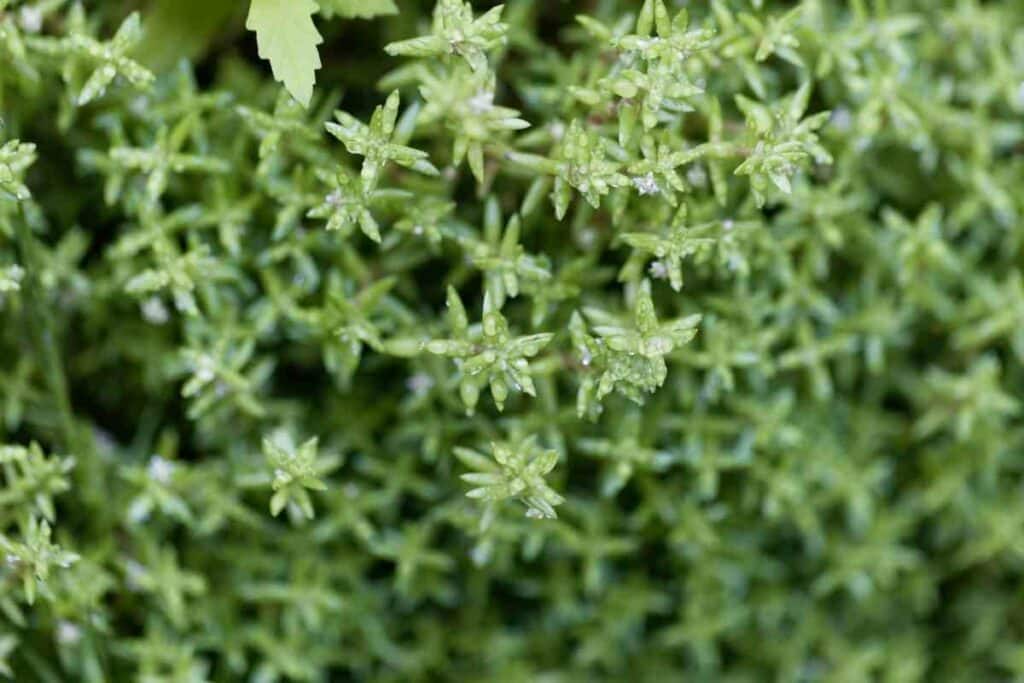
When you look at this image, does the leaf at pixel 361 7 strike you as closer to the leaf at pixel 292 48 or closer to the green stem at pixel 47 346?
the leaf at pixel 292 48

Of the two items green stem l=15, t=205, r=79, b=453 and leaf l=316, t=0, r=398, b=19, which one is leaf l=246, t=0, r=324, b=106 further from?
green stem l=15, t=205, r=79, b=453

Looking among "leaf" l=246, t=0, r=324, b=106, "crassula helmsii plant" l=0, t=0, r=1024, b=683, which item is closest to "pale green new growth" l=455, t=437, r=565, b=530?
"crassula helmsii plant" l=0, t=0, r=1024, b=683

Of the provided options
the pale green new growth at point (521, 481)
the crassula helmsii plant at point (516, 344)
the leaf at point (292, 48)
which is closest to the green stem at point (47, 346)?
the crassula helmsii plant at point (516, 344)

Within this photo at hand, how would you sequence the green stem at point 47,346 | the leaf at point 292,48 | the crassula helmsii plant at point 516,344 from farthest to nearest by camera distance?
the green stem at point 47,346
the crassula helmsii plant at point 516,344
the leaf at point 292,48

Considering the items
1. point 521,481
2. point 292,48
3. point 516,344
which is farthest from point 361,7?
point 521,481

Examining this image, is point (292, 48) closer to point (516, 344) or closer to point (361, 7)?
point (361, 7)

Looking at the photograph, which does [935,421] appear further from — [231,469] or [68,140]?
[68,140]
